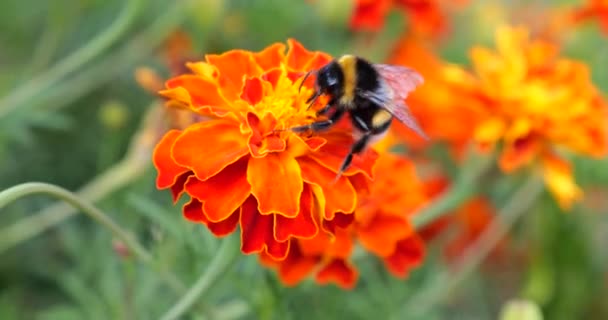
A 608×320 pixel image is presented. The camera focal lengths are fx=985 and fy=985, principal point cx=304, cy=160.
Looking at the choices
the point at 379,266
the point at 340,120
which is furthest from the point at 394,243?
the point at 379,266

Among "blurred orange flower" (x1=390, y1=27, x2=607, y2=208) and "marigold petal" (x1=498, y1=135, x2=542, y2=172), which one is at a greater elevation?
"blurred orange flower" (x1=390, y1=27, x2=607, y2=208)

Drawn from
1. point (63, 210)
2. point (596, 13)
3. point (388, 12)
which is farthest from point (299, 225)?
point (596, 13)

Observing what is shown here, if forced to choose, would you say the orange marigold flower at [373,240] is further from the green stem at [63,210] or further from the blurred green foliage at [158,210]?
the green stem at [63,210]

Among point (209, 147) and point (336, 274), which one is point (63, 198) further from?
point (336, 274)

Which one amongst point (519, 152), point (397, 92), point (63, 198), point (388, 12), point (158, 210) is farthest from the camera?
point (388, 12)

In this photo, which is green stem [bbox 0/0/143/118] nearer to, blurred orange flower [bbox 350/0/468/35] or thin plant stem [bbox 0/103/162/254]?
thin plant stem [bbox 0/103/162/254]

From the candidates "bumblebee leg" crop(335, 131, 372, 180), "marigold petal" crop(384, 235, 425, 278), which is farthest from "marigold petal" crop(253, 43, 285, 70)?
"marigold petal" crop(384, 235, 425, 278)
